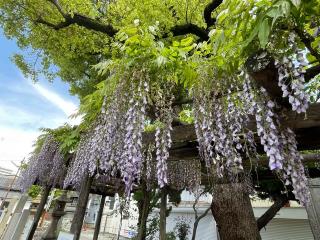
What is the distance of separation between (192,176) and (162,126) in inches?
179

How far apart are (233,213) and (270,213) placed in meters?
3.48

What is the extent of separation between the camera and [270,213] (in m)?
7.08

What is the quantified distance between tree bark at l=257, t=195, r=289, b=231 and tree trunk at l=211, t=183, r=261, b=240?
108 inches

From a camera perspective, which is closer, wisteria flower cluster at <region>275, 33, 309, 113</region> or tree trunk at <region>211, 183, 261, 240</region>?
wisteria flower cluster at <region>275, 33, 309, 113</region>

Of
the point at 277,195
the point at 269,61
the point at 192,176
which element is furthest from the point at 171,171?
the point at 269,61

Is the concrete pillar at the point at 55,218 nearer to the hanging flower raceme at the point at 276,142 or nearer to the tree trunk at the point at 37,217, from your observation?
the tree trunk at the point at 37,217

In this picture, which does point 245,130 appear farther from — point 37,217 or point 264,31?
point 37,217

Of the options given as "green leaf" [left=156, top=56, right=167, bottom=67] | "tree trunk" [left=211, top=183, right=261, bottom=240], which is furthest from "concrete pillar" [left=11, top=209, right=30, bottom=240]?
"green leaf" [left=156, top=56, right=167, bottom=67]

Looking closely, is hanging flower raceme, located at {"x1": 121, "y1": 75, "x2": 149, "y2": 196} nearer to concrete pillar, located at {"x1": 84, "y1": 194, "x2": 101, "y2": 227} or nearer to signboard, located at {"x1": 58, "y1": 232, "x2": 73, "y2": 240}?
signboard, located at {"x1": 58, "y1": 232, "x2": 73, "y2": 240}

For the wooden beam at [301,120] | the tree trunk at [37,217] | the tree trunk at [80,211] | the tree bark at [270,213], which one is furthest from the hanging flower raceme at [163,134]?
the tree trunk at [37,217]

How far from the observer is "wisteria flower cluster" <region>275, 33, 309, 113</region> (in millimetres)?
1972

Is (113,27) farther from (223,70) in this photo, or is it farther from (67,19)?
(223,70)

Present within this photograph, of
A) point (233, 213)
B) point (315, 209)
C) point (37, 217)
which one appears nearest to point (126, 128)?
point (233, 213)

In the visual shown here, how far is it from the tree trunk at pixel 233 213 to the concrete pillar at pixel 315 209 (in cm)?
171
